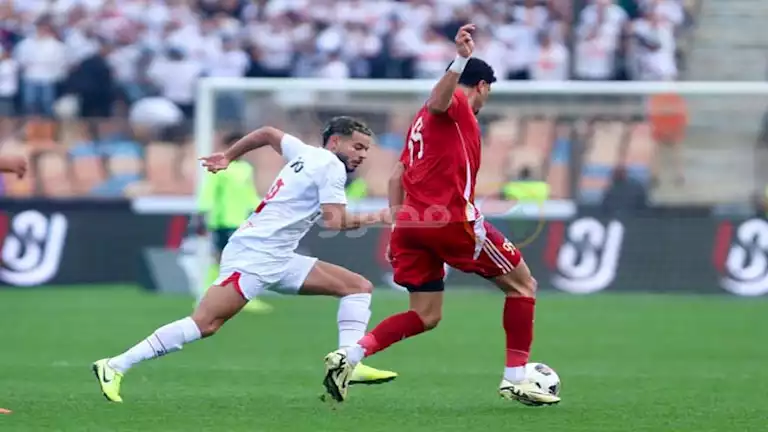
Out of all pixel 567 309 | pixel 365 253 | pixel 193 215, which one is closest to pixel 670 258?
pixel 567 309

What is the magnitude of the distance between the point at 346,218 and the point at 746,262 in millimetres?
11634

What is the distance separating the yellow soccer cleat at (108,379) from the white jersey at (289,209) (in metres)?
1.03

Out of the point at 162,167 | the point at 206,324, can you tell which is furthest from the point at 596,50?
the point at 206,324

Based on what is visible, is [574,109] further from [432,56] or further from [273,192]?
[273,192]

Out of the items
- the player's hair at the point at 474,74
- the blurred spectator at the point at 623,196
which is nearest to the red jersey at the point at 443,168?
the player's hair at the point at 474,74

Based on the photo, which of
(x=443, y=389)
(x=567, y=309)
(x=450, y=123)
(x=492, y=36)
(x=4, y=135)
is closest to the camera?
(x=450, y=123)

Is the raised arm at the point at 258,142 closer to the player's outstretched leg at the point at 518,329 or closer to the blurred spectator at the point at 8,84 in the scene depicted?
the player's outstretched leg at the point at 518,329

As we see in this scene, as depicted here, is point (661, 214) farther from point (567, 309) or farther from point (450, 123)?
point (450, 123)

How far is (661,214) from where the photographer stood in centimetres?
2017

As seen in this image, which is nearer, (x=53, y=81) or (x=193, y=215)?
(x=193, y=215)

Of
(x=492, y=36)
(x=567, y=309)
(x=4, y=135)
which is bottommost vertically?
(x=567, y=309)

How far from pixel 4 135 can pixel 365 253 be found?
5424mm

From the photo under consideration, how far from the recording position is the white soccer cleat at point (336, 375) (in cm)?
921

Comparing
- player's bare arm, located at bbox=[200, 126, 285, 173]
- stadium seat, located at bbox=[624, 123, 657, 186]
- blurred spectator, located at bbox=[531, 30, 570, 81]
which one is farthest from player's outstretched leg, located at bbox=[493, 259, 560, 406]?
blurred spectator, located at bbox=[531, 30, 570, 81]
